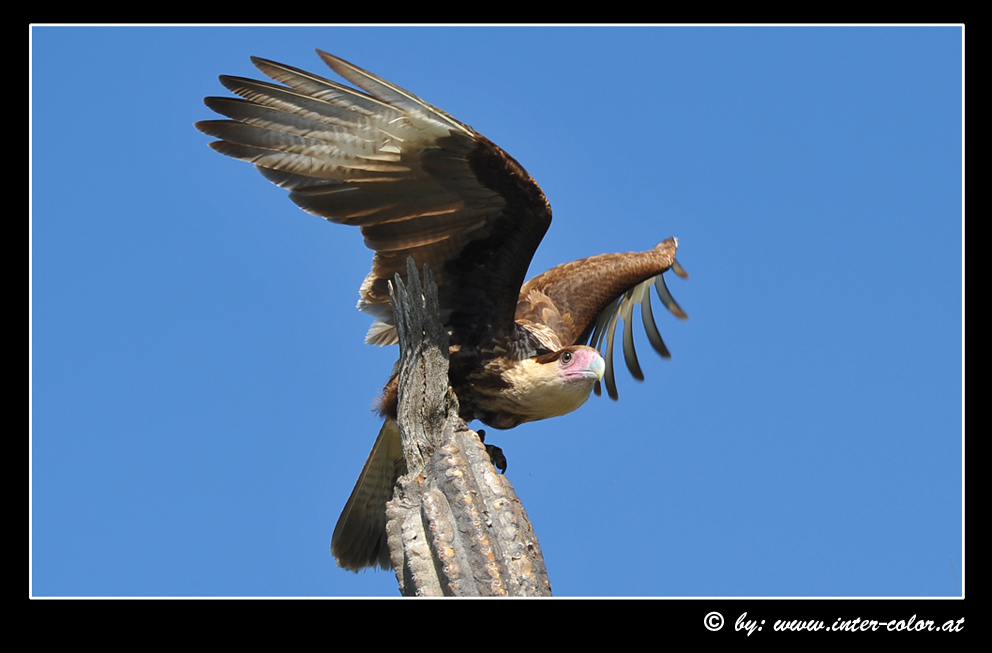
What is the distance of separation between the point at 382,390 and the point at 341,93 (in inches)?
73.7

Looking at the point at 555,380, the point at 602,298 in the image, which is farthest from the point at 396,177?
the point at 602,298

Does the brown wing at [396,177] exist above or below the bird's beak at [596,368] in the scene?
above

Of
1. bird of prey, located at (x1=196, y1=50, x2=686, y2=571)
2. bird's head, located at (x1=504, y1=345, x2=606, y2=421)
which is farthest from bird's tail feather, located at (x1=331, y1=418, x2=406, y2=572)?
bird's head, located at (x1=504, y1=345, x2=606, y2=421)

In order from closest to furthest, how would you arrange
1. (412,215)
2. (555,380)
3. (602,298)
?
(412,215), (555,380), (602,298)

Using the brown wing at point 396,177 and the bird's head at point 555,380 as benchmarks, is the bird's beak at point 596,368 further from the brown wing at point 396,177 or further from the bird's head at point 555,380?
the brown wing at point 396,177

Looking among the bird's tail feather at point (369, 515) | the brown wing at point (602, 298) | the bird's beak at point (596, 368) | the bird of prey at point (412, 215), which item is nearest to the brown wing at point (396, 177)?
the bird of prey at point (412, 215)

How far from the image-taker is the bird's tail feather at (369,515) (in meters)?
6.12

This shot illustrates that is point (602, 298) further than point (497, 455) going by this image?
Yes

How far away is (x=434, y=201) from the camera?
5555mm

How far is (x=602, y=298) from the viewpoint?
7.48 meters

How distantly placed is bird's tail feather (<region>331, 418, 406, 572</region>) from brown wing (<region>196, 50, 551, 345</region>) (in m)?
0.89

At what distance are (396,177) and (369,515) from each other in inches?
84.9

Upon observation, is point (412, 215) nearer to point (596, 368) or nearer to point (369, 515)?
point (596, 368)

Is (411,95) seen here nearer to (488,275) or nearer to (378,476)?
(488,275)
